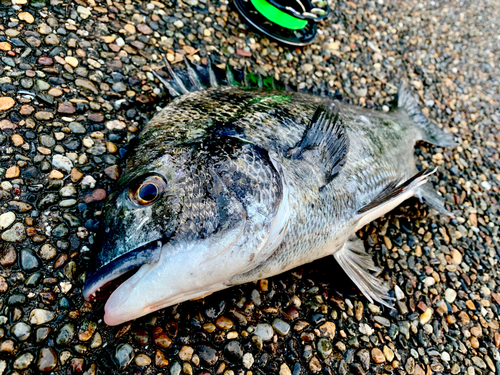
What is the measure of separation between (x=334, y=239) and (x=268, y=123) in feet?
3.13

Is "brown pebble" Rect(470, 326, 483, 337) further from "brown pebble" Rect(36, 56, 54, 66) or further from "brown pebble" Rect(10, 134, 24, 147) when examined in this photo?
"brown pebble" Rect(36, 56, 54, 66)

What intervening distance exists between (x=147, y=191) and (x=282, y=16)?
2.96 metres

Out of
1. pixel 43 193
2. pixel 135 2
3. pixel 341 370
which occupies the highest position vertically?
pixel 135 2

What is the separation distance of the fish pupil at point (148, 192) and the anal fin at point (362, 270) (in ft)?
5.05

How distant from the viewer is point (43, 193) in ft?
7.61

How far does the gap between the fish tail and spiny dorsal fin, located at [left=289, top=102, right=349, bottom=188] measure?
6.32 ft

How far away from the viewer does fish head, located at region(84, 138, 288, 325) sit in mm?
1641

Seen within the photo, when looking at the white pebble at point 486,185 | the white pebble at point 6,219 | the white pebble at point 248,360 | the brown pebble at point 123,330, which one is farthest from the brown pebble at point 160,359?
the white pebble at point 486,185

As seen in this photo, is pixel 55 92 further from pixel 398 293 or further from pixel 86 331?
pixel 398 293

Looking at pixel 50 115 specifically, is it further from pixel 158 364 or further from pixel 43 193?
pixel 158 364

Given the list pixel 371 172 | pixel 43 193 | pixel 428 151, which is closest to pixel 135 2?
pixel 43 193

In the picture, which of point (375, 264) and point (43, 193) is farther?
point (375, 264)

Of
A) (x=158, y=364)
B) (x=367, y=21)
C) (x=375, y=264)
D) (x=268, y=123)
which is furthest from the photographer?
(x=367, y=21)

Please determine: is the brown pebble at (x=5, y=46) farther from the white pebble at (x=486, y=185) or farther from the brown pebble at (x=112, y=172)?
the white pebble at (x=486, y=185)
